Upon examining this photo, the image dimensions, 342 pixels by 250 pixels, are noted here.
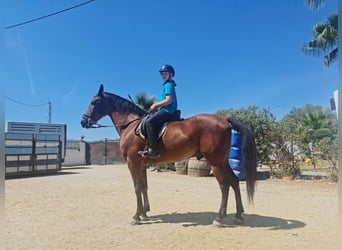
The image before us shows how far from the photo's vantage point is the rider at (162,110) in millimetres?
4379

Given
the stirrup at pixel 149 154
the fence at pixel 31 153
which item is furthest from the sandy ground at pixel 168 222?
the fence at pixel 31 153

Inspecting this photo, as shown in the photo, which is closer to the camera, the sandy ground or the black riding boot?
the sandy ground

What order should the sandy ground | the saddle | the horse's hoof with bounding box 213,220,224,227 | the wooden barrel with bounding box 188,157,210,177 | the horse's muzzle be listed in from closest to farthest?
the sandy ground, the horse's hoof with bounding box 213,220,224,227, the saddle, the horse's muzzle, the wooden barrel with bounding box 188,157,210,177

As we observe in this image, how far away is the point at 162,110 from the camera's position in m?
4.48

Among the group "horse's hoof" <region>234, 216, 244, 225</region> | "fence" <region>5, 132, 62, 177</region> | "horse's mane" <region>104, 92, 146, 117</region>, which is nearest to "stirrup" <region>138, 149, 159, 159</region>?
"horse's mane" <region>104, 92, 146, 117</region>

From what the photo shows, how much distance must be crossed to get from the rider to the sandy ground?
1.15 m

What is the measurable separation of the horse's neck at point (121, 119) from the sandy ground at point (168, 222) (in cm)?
146

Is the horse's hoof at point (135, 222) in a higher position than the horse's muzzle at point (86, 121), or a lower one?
lower

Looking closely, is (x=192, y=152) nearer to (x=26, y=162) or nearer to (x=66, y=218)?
(x=66, y=218)

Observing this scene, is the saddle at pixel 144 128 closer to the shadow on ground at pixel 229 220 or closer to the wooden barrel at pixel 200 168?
the shadow on ground at pixel 229 220

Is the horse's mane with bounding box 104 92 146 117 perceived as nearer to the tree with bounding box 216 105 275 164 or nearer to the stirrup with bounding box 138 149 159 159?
the stirrup with bounding box 138 149 159 159

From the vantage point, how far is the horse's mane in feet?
16.4

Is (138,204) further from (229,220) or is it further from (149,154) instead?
(229,220)

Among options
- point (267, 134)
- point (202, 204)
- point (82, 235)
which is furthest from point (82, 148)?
point (82, 235)
